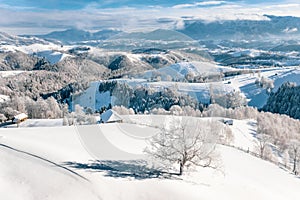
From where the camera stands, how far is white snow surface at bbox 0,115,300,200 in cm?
1894

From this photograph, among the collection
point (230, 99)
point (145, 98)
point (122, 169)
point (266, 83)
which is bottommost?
point (145, 98)

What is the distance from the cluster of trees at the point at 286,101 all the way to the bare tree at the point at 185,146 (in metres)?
102

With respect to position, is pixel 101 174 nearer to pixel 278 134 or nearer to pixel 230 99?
pixel 278 134

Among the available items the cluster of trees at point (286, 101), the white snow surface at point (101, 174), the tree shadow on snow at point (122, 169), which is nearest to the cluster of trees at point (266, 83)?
the cluster of trees at point (286, 101)

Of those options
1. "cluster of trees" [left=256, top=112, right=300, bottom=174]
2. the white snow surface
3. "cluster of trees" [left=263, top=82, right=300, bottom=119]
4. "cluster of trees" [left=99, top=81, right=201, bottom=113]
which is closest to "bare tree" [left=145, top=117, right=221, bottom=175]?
the white snow surface

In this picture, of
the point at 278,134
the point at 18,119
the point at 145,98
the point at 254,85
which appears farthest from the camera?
the point at 254,85

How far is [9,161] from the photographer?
21422mm

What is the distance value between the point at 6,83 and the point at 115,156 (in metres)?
191

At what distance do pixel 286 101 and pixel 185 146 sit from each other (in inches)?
4544

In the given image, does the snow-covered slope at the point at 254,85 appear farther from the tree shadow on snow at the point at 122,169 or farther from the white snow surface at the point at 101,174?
the tree shadow on snow at the point at 122,169

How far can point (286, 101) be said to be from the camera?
12688cm

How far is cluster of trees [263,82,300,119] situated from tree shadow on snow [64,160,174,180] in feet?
343

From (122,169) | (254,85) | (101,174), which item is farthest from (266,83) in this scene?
(101,174)

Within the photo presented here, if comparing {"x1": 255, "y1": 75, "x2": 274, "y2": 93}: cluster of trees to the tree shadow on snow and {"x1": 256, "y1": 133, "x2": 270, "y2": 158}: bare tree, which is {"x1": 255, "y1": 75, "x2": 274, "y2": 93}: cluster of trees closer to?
{"x1": 256, "y1": 133, "x2": 270, "y2": 158}: bare tree
